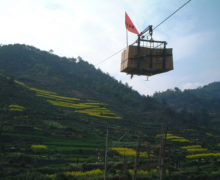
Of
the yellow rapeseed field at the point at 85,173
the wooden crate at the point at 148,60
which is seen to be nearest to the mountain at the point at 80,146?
the yellow rapeseed field at the point at 85,173

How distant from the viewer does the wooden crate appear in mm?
10148

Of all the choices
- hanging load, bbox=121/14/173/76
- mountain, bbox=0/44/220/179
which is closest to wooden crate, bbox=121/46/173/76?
hanging load, bbox=121/14/173/76

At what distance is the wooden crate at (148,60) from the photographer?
1015 centimetres

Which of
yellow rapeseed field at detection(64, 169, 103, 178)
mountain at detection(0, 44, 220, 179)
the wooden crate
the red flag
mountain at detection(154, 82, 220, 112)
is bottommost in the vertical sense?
yellow rapeseed field at detection(64, 169, 103, 178)

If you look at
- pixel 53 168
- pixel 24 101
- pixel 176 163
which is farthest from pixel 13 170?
pixel 24 101

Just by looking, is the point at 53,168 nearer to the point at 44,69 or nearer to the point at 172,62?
the point at 172,62

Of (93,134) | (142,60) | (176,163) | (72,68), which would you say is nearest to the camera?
(142,60)

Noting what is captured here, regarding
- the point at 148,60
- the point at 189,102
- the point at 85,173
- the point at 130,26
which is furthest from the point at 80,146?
the point at 189,102

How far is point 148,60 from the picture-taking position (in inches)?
408

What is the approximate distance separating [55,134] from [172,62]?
2372 centimetres

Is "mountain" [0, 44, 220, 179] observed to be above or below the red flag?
below

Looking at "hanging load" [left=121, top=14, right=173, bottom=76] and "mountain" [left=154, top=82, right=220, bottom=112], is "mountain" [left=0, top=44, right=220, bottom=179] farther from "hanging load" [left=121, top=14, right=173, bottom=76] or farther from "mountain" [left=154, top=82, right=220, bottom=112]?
"mountain" [left=154, top=82, right=220, bottom=112]

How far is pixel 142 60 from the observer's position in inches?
406

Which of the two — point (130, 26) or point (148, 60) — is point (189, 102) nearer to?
point (148, 60)
